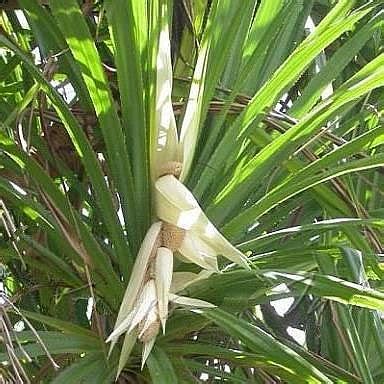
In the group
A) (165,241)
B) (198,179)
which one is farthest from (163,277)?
(198,179)

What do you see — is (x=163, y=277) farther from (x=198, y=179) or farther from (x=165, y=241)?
(x=198, y=179)

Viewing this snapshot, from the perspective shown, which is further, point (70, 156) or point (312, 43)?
point (70, 156)

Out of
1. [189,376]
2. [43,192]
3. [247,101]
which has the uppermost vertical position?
[247,101]

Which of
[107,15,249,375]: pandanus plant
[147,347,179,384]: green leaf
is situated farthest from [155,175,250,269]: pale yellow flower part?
[147,347,179,384]: green leaf

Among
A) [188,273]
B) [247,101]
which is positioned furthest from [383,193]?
[188,273]

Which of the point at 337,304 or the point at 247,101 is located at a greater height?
the point at 247,101

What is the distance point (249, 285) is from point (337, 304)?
0.29ft

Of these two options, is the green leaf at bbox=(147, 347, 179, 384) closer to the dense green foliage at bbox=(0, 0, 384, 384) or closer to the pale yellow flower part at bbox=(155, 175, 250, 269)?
the dense green foliage at bbox=(0, 0, 384, 384)

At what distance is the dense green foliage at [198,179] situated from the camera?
0.78 meters

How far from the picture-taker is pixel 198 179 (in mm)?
882

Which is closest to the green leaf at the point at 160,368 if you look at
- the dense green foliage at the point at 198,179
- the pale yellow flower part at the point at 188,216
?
the dense green foliage at the point at 198,179

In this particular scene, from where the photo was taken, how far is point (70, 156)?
98cm

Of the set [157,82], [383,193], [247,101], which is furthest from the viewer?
[383,193]

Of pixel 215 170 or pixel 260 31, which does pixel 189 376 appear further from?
pixel 260 31
